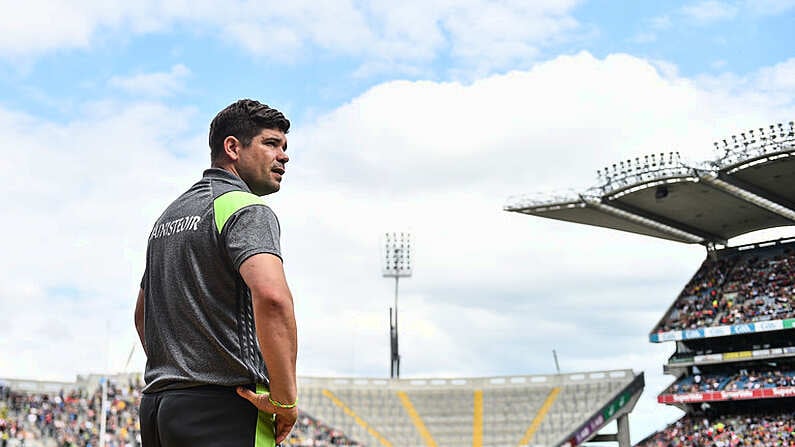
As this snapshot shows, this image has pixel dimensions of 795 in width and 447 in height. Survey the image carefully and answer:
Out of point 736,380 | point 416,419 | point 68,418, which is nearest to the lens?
point 68,418

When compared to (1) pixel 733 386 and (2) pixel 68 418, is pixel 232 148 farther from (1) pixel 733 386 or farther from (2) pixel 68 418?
(1) pixel 733 386

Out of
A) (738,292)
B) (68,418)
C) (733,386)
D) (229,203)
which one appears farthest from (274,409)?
(738,292)

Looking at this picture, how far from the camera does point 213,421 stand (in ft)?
9.50

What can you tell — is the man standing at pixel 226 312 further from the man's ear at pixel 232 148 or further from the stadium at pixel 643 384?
the stadium at pixel 643 384

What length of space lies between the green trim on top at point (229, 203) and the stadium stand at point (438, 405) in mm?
38927

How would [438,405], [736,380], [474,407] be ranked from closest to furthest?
[736,380] → [474,407] → [438,405]

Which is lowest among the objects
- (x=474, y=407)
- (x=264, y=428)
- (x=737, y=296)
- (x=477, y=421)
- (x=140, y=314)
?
(x=264, y=428)

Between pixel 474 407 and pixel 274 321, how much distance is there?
1902 inches

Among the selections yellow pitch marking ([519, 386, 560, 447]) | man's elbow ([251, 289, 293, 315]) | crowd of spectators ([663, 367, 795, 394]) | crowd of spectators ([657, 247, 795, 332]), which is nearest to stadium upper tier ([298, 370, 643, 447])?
yellow pitch marking ([519, 386, 560, 447])

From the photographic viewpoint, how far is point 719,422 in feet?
140

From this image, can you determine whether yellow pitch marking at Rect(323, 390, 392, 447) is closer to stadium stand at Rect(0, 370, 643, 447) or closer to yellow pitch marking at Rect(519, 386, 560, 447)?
stadium stand at Rect(0, 370, 643, 447)

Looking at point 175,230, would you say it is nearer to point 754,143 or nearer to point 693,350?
point 754,143

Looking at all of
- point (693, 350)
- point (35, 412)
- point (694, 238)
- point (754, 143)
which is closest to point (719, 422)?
point (693, 350)

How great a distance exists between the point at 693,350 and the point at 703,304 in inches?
98.1
